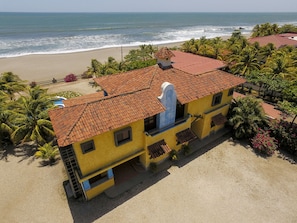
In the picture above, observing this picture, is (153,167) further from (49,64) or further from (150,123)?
(49,64)

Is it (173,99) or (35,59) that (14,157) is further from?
(35,59)

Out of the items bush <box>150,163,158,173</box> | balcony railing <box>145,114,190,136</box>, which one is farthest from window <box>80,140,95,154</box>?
bush <box>150,163,158,173</box>

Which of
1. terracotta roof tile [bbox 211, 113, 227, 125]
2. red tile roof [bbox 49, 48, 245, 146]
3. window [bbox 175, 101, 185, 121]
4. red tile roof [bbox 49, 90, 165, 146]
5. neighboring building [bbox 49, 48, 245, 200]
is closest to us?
red tile roof [bbox 49, 90, 165, 146]

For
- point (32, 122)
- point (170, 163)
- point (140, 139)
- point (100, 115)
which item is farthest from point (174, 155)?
point (32, 122)

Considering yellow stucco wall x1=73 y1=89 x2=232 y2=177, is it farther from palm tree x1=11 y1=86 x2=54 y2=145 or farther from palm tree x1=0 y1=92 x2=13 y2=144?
palm tree x1=0 y1=92 x2=13 y2=144

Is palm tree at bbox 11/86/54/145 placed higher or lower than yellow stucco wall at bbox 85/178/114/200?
higher

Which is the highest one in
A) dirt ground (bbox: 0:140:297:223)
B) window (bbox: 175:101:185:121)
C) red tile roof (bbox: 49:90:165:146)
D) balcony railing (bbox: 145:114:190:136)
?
red tile roof (bbox: 49:90:165:146)

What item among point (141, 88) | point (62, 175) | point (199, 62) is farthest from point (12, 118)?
point (199, 62)
